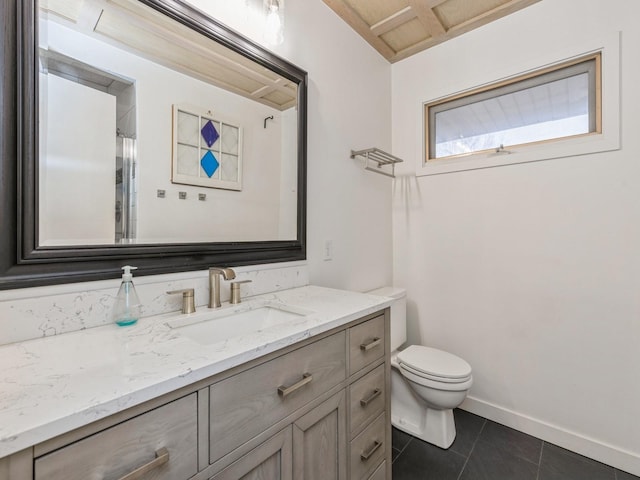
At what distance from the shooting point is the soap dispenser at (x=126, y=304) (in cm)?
91

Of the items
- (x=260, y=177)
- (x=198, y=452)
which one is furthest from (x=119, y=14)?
(x=198, y=452)

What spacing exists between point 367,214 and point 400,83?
113cm

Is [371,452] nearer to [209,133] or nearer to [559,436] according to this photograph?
[559,436]

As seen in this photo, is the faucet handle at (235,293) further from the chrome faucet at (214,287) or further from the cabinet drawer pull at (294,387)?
the cabinet drawer pull at (294,387)

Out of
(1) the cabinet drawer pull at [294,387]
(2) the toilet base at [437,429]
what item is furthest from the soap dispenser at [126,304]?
(2) the toilet base at [437,429]

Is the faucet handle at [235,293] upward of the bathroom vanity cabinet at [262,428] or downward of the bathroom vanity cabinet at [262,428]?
upward

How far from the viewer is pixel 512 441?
67.7 inches

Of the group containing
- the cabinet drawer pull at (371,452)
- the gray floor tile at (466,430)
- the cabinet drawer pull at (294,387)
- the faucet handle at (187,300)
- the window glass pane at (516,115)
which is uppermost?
the window glass pane at (516,115)

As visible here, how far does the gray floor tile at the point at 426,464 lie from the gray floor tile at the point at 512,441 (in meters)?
0.28

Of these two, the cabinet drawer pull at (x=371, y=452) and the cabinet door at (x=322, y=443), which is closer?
the cabinet door at (x=322, y=443)

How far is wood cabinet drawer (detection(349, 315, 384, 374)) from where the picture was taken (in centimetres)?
110

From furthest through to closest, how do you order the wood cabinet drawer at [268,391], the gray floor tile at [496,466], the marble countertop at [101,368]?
the gray floor tile at [496,466]
the wood cabinet drawer at [268,391]
the marble countertop at [101,368]

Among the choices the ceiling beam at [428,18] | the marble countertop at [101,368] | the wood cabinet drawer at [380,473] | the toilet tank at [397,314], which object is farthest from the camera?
the toilet tank at [397,314]

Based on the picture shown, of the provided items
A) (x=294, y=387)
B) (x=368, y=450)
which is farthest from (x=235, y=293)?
(x=368, y=450)
